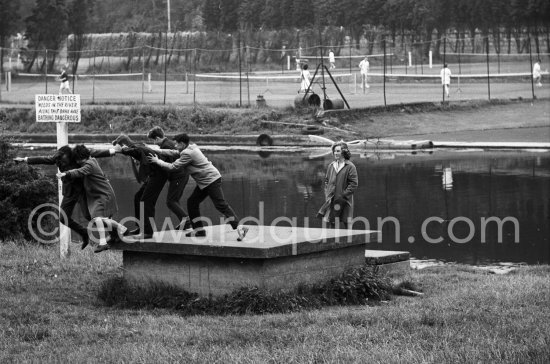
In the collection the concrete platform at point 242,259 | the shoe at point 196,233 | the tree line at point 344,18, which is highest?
the tree line at point 344,18

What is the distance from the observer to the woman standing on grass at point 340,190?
16859 millimetres

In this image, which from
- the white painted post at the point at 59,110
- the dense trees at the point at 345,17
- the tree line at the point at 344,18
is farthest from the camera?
the dense trees at the point at 345,17

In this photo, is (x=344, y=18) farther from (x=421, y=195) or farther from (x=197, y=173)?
(x=197, y=173)

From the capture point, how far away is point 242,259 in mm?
11984

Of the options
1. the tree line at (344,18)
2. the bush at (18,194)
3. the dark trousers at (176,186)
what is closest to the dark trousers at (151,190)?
the dark trousers at (176,186)

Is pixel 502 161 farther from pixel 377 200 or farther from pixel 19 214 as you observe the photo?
pixel 19 214

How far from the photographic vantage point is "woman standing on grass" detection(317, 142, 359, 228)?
1686 cm

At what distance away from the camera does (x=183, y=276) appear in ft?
40.9

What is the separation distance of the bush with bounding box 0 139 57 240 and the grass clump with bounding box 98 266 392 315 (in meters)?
5.55

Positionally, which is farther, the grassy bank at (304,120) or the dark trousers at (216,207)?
the grassy bank at (304,120)

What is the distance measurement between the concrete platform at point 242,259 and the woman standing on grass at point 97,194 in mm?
218

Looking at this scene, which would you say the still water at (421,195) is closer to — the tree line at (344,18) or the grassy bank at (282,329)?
the grassy bank at (282,329)

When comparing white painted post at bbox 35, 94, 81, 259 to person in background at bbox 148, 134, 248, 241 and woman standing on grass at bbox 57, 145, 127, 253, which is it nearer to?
woman standing on grass at bbox 57, 145, 127, 253

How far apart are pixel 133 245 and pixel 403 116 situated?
3238 centimetres
